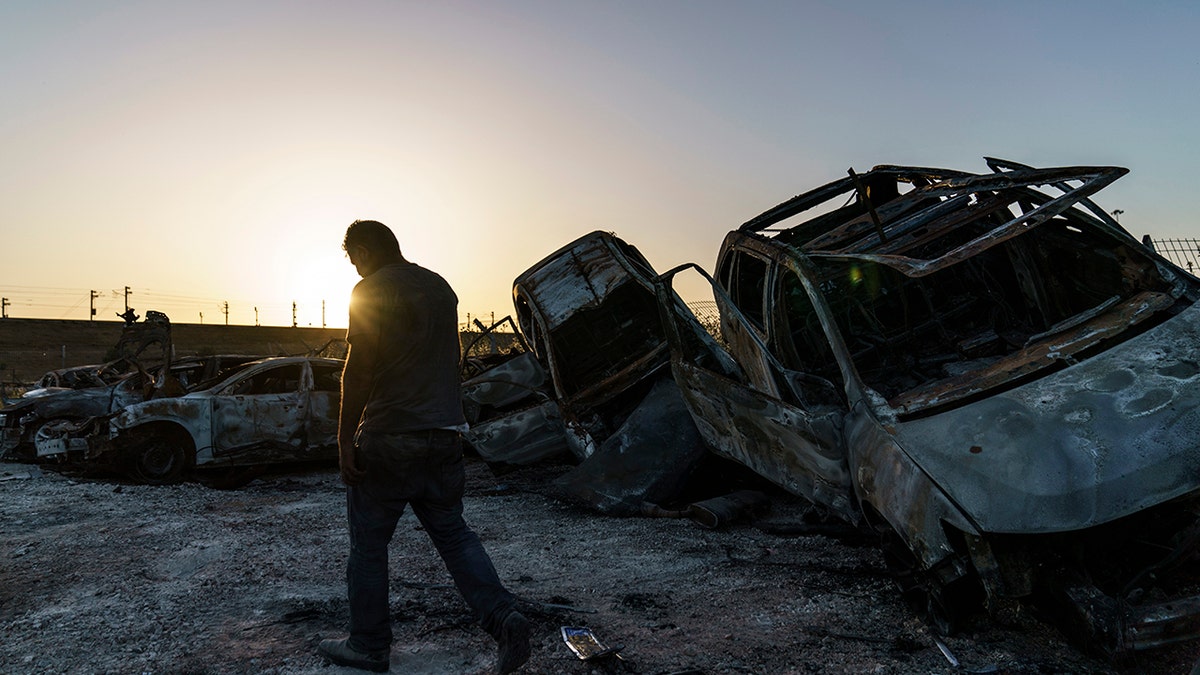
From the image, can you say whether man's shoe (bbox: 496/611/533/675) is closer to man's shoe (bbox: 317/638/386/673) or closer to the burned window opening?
man's shoe (bbox: 317/638/386/673)

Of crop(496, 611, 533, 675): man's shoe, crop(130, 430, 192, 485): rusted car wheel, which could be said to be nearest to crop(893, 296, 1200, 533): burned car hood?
crop(496, 611, 533, 675): man's shoe

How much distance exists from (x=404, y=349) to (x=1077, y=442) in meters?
2.62

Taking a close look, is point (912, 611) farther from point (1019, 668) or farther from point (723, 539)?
point (723, 539)

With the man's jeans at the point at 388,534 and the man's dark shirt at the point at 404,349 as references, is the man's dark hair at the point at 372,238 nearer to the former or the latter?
the man's dark shirt at the point at 404,349

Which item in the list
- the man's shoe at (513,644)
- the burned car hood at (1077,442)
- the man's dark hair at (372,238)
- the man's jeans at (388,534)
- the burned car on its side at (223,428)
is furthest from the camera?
the burned car on its side at (223,428)

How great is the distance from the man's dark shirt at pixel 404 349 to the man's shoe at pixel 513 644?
0.80 m

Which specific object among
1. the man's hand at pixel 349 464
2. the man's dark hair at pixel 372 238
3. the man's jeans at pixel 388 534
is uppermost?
the man's dark hair at pixel 372 238

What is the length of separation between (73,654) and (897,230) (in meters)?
4.68

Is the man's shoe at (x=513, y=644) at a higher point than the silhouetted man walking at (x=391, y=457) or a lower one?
lower

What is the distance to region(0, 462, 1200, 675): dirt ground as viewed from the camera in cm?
296

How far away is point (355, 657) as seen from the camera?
2895mm

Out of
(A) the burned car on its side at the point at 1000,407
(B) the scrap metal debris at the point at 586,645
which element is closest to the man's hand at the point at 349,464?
(B) the scrap metal debris at the point at 586,645

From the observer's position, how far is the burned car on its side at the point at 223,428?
8148 millimetres

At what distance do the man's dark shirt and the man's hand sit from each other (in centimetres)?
10
